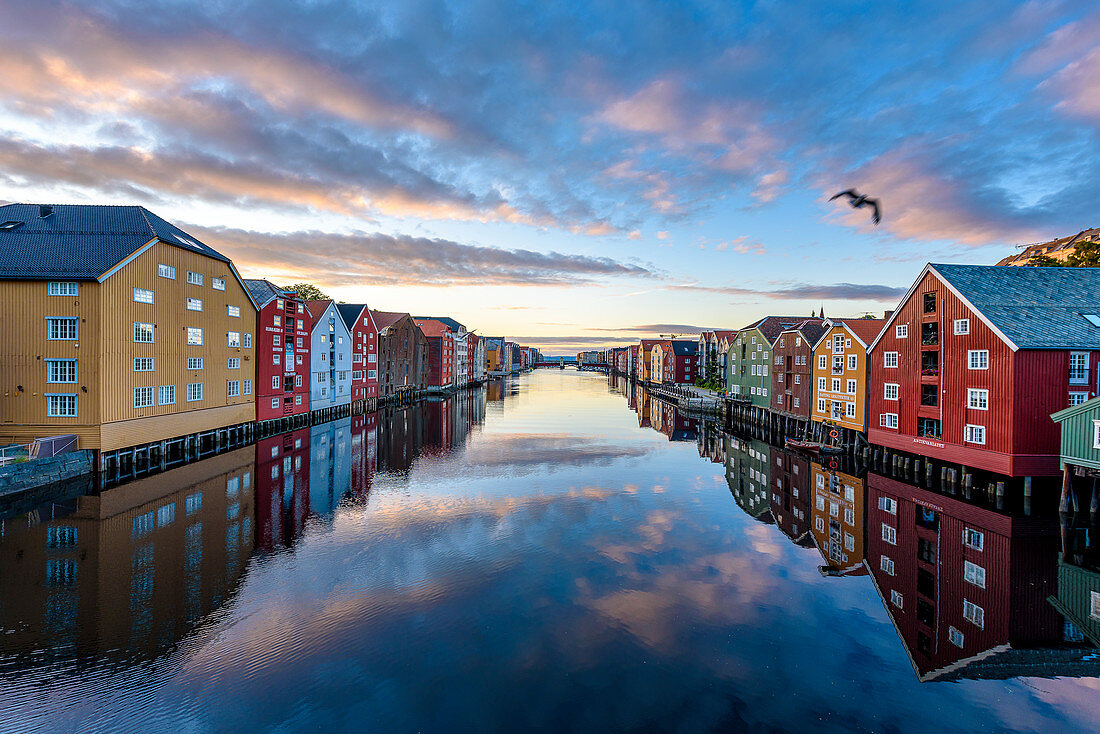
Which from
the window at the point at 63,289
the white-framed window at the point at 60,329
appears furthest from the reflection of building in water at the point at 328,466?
the window at the point at 63,289

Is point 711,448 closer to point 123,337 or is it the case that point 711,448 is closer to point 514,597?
point 514,597

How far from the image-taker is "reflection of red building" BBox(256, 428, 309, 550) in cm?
1955

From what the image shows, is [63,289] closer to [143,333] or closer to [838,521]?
[143,333]

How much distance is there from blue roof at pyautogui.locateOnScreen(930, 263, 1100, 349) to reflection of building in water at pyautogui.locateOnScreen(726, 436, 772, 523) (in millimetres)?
14537

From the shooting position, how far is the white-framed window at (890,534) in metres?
20.2

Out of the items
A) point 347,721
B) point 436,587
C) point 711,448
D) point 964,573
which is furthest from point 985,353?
point 347,721

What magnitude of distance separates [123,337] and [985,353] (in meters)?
47.6

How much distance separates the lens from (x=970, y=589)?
15.6 m

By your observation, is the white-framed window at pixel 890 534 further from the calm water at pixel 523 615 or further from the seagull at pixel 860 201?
the seagull at pixel 860 201

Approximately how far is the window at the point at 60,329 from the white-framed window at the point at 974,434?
49.0m

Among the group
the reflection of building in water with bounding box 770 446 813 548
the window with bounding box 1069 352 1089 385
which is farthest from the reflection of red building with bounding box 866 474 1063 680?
the window with bounding box 1069 352 1089 385

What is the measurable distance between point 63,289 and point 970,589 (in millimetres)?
42736

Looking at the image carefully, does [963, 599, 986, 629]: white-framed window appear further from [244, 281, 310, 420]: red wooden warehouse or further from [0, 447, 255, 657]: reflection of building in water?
[244, 281, 310, 420]: red wooden warehouse

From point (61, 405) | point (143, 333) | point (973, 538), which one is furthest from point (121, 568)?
point (973, 538)
